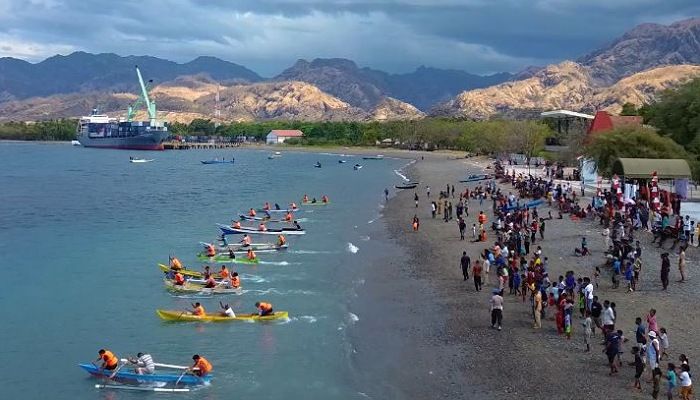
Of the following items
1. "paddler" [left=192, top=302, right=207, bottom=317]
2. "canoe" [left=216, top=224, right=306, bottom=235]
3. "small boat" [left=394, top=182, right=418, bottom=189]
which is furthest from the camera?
"small boat" [left=394, top=182, right=418, bottom=189]

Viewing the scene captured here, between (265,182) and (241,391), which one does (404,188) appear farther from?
(241,391)

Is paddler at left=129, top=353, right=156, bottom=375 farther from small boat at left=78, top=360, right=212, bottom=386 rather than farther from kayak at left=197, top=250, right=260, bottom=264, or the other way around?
kayak at left=197, top=250, right=260, bottom=264

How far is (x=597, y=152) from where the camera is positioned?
65.0 m

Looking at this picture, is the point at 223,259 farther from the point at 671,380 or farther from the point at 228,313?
the point at 671,380

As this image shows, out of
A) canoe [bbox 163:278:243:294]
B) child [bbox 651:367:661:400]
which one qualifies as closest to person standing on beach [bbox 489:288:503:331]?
child [bbox 651:367:661:400]

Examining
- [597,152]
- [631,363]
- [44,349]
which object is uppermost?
[597,152]

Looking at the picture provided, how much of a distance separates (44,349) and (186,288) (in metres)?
9.03

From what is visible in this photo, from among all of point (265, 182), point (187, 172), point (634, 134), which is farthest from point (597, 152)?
point (187, 172)

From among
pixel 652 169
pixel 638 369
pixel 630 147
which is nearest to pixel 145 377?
pixel 638 369

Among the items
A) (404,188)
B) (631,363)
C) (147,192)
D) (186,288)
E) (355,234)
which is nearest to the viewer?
(631,363)

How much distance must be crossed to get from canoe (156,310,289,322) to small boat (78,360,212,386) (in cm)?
618

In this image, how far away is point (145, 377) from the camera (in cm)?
2497

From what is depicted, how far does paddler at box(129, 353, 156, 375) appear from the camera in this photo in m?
25.1

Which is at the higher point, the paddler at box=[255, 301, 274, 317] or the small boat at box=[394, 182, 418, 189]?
the small boat at box=[394, 182, 418, 189]
